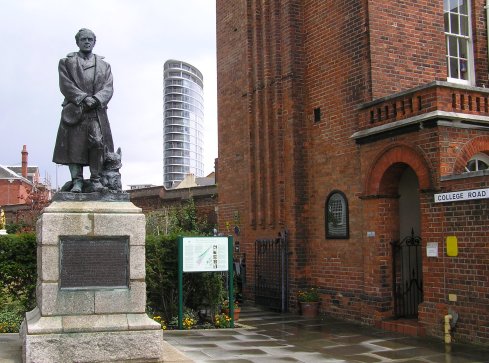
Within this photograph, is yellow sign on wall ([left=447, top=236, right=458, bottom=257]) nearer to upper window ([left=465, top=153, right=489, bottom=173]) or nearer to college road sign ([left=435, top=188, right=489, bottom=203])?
college road sign ([left=435, top=188, right=489, bottom=203])

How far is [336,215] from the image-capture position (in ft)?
44.0

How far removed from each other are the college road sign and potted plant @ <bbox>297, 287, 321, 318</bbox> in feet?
14.4

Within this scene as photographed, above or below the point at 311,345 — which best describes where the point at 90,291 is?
above

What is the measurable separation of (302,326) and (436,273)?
122 inches

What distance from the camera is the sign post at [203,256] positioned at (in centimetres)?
1179

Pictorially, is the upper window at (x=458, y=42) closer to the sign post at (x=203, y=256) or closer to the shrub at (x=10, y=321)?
the sign post at (x=203, y=256)

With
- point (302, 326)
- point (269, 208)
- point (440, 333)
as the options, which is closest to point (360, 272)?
point (302, 326)

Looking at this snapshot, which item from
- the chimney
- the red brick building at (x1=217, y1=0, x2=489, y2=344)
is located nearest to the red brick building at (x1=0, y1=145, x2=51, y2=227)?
the chimney

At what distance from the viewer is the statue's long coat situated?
8156 millimetres

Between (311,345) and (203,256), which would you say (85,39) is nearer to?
(203,256)

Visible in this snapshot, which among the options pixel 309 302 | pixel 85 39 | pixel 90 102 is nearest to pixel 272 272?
pixel 309 302

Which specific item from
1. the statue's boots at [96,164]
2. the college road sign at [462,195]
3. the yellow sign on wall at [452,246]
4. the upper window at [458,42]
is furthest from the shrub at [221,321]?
the upper window at [458,42]

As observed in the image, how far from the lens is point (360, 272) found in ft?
41.0

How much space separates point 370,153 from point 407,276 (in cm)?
274
